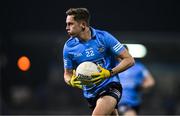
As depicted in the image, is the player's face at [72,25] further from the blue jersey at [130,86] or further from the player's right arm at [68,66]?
the blue jersey at [130,86]

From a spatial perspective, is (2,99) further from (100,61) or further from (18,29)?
(100,61)

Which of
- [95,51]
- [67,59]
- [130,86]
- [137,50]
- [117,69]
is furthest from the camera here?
[137,50]

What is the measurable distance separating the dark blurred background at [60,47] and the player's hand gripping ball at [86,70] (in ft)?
26.7

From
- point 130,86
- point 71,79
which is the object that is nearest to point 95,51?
point 71,79

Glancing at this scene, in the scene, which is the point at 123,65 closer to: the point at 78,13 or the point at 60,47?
the point at 78,13

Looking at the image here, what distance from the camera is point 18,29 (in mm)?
20109

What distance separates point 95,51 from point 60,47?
8139 mm

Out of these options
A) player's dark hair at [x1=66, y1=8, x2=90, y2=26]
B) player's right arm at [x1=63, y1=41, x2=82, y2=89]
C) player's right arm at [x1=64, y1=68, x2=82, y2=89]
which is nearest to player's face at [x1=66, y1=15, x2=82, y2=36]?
player's dark hair at [x1=66, y1=8, x2=90, y2=26]

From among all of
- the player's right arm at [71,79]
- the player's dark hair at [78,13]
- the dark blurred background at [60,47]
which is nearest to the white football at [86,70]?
the player's right arm at [71,79]

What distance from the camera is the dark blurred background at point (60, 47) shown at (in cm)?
1997

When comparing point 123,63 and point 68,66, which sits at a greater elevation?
point 123,63

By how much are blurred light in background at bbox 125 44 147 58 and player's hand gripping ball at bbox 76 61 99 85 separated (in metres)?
8.25

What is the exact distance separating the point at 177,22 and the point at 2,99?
4.50m

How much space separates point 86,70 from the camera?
11617mm
